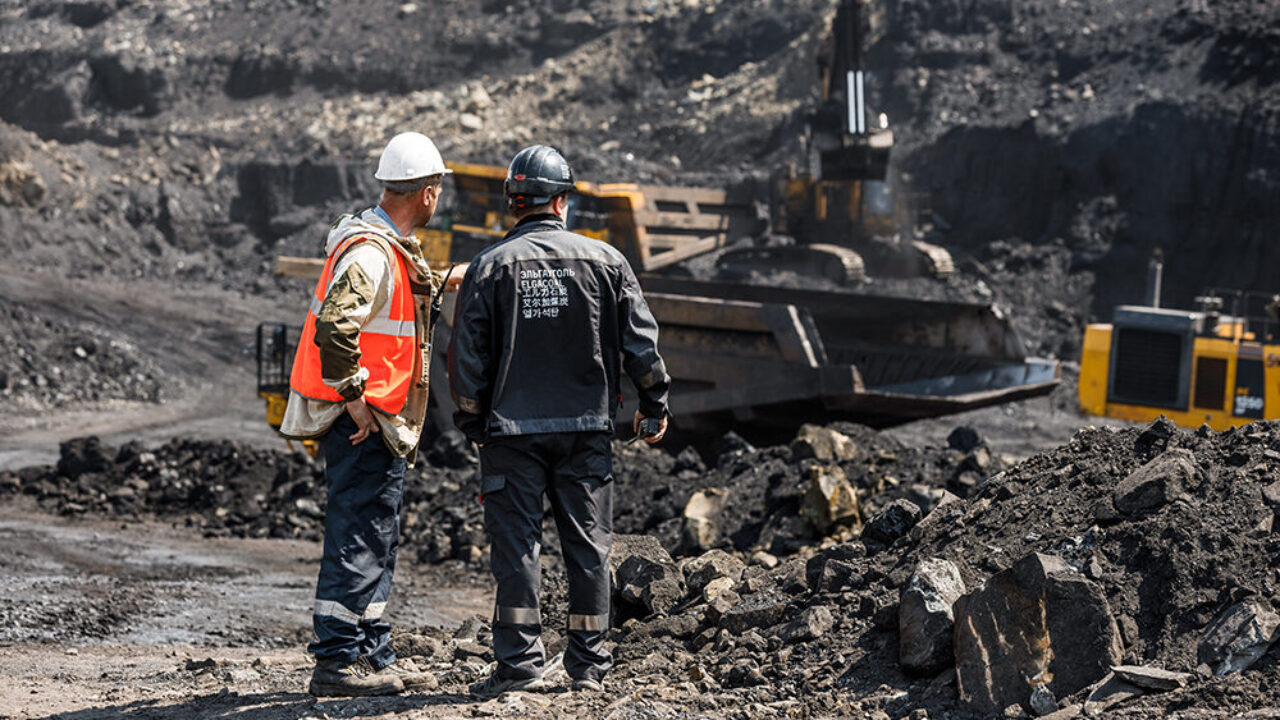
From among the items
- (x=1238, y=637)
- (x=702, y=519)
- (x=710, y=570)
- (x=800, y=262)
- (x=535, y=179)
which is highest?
(x=535, y=179)

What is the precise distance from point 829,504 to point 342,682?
354 cm

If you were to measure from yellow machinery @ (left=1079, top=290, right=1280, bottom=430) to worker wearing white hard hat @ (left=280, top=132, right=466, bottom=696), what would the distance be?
25.9 feet

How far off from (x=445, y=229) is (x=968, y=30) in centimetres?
1793

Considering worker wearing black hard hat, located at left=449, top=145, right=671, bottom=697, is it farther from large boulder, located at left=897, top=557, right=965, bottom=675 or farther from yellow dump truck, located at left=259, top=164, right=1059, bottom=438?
yellow dump truck, located at left=259, top=164, right=1059, bottom=438

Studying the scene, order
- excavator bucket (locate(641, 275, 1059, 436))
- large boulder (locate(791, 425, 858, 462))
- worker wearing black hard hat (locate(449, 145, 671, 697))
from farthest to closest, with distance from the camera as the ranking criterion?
excavator bucket (locate(641, 275, 1059, 436)), large boulder (locate(791, 425, 858, 462)), worker wearing black hard hat (locate(449, 145, 671, 697))

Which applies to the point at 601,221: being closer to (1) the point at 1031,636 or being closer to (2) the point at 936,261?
Answer: (2) the point at 936,261

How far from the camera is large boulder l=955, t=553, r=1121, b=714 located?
3.74 metres

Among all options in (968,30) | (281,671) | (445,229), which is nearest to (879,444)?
(281,671)

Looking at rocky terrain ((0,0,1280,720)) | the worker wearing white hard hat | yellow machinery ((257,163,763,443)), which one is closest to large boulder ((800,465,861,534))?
rocky terrain ((0,0,1280,720))

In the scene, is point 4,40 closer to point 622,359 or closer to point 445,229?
point 445,229

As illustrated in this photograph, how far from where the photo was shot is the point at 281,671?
4.77 meters

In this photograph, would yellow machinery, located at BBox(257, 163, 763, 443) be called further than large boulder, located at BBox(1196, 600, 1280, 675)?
Yes

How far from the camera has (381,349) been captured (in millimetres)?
4105

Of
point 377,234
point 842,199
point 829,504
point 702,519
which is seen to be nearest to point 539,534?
point 377,234
